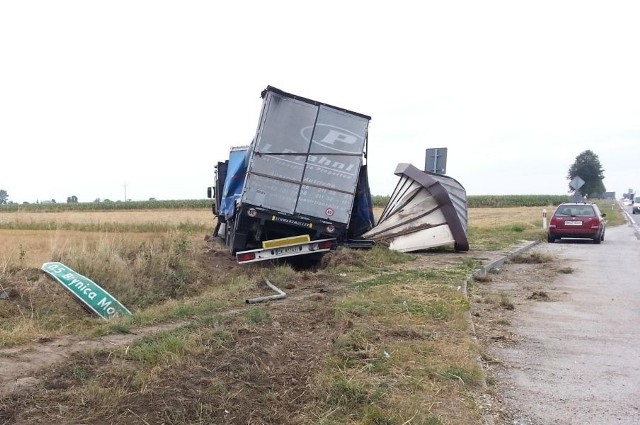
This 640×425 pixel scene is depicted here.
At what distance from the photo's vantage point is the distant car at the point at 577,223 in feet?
68.7

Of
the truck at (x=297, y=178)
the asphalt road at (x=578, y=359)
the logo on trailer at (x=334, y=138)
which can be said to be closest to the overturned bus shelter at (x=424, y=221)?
the truck at (x=297, y=178)

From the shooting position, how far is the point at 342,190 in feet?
38.4

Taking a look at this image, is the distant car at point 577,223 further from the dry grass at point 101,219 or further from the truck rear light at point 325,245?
the dry grass at point 101,219

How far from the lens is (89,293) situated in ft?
27.8

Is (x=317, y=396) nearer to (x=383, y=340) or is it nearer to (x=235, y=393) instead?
(x=235, y=393)

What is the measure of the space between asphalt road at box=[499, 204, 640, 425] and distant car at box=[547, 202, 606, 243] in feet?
35.4

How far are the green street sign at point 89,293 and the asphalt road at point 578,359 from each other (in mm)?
5349

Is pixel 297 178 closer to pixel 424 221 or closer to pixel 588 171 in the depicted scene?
pixel 424 221

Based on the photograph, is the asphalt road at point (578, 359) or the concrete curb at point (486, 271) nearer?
the asphalt road at point (578, 359)

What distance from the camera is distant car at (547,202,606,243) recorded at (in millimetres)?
20953

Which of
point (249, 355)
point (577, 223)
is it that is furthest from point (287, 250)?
point (577, 223)

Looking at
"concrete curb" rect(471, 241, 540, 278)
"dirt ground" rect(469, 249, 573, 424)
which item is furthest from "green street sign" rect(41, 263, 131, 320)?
"concrete curb" rect(471, 241, 540, 278)

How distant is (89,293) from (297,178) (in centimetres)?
458

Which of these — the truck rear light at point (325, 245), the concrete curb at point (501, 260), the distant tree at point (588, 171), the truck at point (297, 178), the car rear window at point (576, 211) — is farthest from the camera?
the distant tree at point (588, 171)
